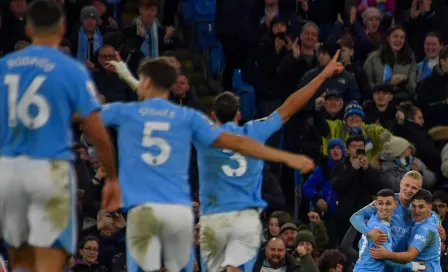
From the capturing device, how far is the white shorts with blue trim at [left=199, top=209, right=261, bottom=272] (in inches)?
552

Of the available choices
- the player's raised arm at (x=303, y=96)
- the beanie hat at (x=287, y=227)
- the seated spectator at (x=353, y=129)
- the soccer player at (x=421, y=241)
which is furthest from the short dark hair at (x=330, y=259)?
the player's raised arm at (x=303, y=96)

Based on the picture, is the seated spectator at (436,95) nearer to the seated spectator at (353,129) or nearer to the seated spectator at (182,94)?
the seated spectator at (353,129)

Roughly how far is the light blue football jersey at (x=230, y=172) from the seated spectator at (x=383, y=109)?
6976 mm

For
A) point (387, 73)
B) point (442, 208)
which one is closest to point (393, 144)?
point (442, 208)

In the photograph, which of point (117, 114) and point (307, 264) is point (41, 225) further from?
point (307, 264)

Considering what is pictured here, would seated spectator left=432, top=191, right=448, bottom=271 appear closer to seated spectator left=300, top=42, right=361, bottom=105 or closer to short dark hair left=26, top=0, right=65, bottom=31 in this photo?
seated spectator left=300, top=42, right=361, bottom=105

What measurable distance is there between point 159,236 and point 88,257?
17.8ft

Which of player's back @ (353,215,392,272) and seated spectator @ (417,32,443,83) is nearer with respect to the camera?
player's back @ (353,215,392,272)

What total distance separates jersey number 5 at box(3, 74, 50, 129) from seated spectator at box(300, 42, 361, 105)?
9.90m

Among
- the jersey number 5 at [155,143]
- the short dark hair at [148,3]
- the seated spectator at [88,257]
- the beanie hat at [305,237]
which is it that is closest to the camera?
the jersey number 5 at [155,143]

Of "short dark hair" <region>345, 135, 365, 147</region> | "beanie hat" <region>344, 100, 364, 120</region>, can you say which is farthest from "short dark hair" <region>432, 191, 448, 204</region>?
"beanie hat" <region>344, 100, 364, 120</region>

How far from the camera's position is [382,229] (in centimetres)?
1698

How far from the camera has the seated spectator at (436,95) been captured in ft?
70.2

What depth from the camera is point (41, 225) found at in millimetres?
11094
